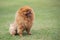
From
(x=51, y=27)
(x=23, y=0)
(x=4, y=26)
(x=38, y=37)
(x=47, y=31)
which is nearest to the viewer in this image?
(x=38, y=37)

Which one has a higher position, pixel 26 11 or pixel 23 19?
pixel 26 11

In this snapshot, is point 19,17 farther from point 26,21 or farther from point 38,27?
point 38,27

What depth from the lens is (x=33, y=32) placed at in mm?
9523

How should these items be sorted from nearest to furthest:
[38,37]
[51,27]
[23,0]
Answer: [38,37] < [51,27] < [23,0]

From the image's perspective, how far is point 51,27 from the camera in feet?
33.2

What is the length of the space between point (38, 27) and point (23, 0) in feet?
36.7

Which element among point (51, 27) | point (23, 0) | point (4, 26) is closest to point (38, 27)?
point (51, 27)

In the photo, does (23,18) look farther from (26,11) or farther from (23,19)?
(26,11)

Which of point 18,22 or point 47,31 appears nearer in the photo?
point 18,22

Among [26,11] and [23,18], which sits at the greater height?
[26,11]

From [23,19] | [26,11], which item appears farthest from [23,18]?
[26,11]

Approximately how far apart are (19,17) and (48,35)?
1148 millimetres

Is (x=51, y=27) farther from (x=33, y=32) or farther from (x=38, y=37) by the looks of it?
(x=38, y=37)

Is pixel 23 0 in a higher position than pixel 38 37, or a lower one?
higher
